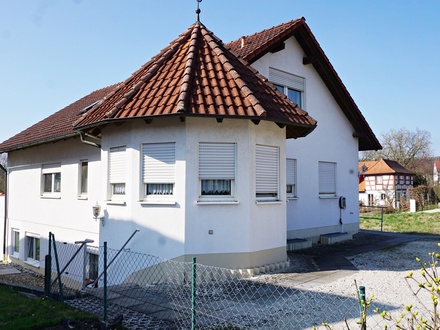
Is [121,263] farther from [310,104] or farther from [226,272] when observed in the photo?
[310,104]

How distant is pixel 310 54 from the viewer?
48.8ft

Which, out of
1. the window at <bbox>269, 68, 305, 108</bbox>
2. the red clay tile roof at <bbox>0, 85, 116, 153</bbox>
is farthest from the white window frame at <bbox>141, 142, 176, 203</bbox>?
the window at <bbox>269, 68, 305, 108</bbox>

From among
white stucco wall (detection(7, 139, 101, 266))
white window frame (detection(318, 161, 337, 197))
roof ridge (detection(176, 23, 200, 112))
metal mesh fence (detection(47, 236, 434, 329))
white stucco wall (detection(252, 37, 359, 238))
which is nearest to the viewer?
metal mesh fence (detection(47, 236, 434, 329))

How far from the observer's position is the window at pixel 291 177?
45.4 ft

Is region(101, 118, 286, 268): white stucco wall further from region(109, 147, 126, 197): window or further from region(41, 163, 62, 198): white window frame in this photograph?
region(41, 163, 62, 198): white window frame

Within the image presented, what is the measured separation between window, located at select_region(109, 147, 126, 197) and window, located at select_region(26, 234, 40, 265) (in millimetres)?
8534

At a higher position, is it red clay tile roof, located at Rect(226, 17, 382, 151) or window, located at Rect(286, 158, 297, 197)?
red clay tile roof, located at Rect(226, 17, 382, 151)

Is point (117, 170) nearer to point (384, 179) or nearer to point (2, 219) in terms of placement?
point (2, 219)

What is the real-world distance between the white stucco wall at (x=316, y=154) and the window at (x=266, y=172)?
359cm

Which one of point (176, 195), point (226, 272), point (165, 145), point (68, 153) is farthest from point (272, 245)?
Result: point (68, 153)

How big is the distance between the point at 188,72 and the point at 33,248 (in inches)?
483

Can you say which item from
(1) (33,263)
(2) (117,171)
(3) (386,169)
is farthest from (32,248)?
(3) (386,169)

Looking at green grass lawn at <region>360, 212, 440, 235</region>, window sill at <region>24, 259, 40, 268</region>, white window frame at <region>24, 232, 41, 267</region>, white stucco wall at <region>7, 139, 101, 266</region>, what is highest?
white stucco wall at <region>7, 139, 101, 266</region>

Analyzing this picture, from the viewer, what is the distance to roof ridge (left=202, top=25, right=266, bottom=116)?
8841 millimetres
